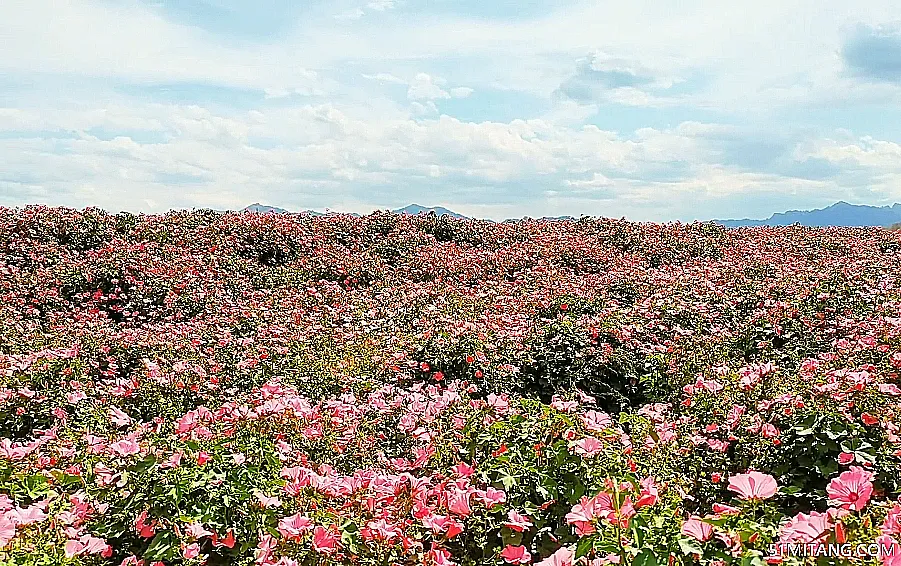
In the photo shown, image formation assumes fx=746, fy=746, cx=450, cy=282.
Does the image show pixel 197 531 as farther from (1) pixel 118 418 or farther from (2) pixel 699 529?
(1) pixel 118 418

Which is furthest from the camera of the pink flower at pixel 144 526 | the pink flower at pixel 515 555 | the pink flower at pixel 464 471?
the pink flower at pixel 464 471

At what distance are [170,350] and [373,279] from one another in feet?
10.8

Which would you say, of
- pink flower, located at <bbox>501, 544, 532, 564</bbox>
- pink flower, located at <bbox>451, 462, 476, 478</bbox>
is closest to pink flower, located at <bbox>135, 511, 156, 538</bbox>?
pink flower, located at <bbox>451, 462, 476, 478</bbox>

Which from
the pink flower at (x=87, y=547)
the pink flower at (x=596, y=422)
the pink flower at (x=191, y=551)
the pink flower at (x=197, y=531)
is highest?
the pink flower at (x=596, y=422)

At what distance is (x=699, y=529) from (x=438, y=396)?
231 centimetres

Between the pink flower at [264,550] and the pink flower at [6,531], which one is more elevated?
the pink flower at [6,531]

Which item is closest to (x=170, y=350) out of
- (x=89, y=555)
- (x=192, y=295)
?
(x=192, y=295)

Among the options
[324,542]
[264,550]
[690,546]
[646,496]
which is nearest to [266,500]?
[264,550]

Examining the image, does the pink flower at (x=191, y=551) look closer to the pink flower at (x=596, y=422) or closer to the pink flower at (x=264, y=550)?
the pink flower at (x=264, y=550)

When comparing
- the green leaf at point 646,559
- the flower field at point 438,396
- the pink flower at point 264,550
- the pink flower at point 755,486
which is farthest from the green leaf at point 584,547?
the pink flower at point 264,550

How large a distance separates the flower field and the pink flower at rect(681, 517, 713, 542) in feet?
0.03

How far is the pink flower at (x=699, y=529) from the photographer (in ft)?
7.45

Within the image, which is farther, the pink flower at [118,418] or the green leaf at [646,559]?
the pink flower at [118,418]

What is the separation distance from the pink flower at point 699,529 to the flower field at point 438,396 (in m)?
0.01
